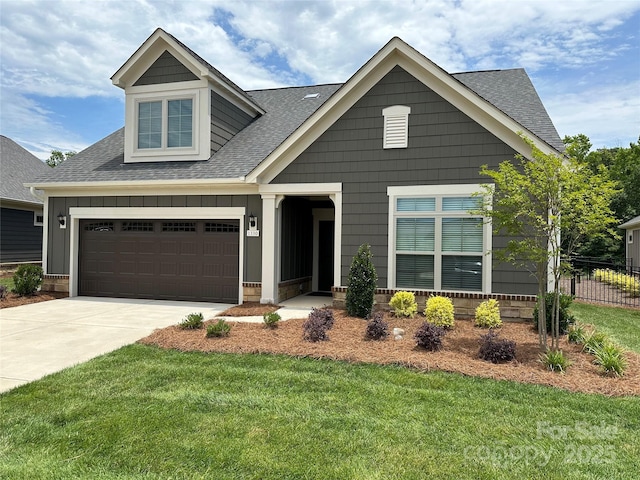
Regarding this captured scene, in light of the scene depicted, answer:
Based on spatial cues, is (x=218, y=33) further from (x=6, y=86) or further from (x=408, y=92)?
(x=6, y=86)

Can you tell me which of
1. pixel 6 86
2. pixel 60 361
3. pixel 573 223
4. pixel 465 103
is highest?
pixel 6 86

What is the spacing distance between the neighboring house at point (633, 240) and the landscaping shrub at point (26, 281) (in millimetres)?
25818

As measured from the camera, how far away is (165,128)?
11641mm

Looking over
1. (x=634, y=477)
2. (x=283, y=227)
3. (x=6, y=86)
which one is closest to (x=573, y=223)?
(x=634, y=477)

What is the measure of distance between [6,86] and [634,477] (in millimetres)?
20093

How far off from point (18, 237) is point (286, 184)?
14.3 meters

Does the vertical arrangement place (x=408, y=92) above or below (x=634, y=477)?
above

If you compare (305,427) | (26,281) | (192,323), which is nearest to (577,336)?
(305,427)

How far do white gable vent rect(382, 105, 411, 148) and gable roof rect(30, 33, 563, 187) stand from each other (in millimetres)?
754

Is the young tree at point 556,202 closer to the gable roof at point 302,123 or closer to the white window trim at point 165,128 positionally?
the gable roof at point 302,123

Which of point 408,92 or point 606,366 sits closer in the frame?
point 606,366

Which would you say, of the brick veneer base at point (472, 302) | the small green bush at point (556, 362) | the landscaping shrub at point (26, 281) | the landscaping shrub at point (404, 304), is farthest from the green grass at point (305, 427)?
the landscaping shrub at point (26, 281)

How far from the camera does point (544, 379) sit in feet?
16.1

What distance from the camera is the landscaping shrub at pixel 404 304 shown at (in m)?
8.57
